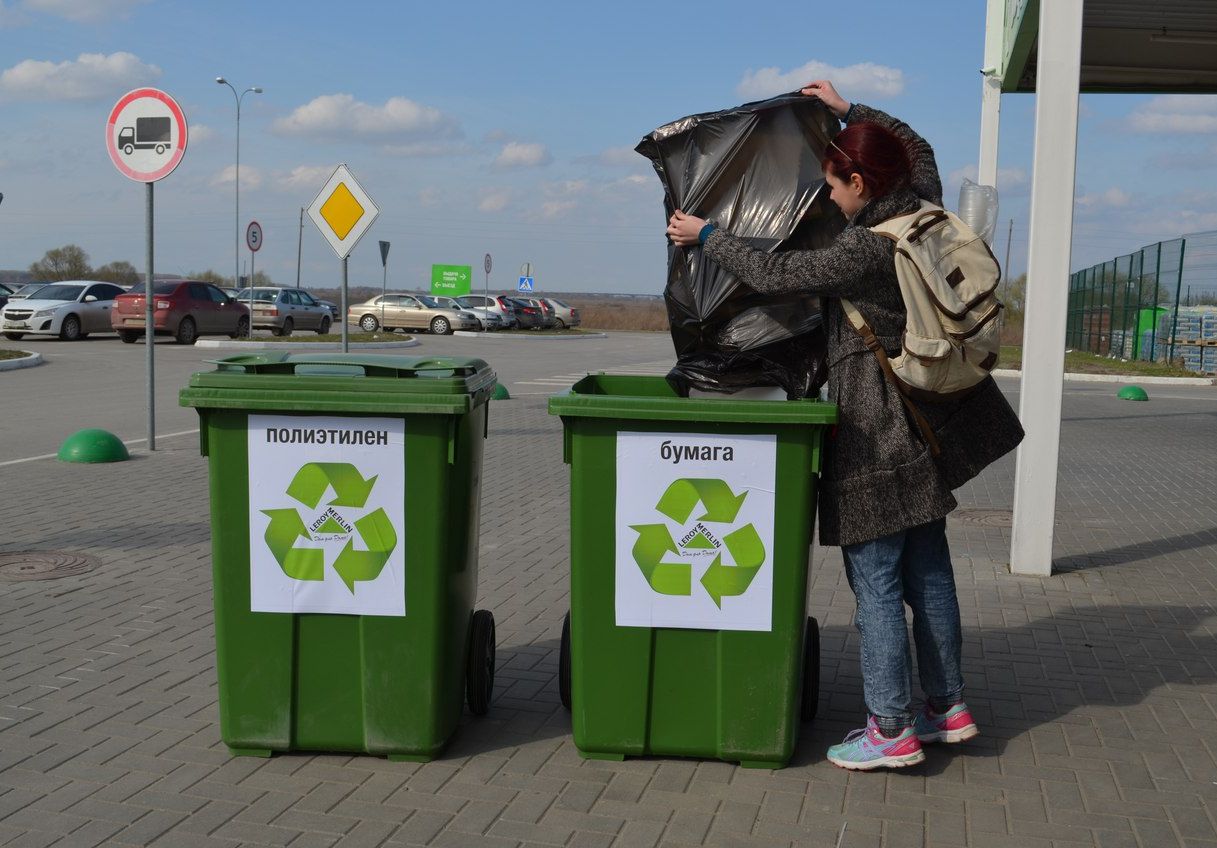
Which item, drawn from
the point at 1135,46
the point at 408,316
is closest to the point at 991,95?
the point at 1135,46

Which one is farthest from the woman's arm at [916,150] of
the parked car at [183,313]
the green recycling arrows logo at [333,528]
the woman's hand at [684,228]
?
the parked car at [183,313]

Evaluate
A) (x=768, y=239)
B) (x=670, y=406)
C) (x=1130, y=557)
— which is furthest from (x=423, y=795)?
(x=1130, y=557)

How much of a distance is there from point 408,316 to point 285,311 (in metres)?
9.81

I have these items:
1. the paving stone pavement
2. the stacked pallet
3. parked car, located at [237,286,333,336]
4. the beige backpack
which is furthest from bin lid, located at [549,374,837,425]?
parked car, located at [237,286,333,336]

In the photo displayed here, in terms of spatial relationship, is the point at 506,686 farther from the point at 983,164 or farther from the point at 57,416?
the point at 57,416

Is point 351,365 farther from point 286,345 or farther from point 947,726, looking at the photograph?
point 286,345

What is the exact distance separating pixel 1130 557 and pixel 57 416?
11.3 m

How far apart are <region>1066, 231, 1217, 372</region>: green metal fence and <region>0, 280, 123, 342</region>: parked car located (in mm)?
23308

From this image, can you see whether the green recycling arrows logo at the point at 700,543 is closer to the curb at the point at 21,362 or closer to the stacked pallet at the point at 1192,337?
the curb at the point at 21,362

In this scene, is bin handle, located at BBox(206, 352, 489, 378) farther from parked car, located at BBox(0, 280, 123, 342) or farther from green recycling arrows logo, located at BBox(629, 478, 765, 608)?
parked car, located at BBox(0, 280, 123, 342)

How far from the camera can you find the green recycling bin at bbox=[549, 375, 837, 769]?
3.86 m

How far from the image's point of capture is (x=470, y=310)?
158 ft

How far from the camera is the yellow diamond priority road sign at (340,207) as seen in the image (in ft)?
38.2

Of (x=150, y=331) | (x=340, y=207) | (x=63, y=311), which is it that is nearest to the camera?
(x=150, y=331)
